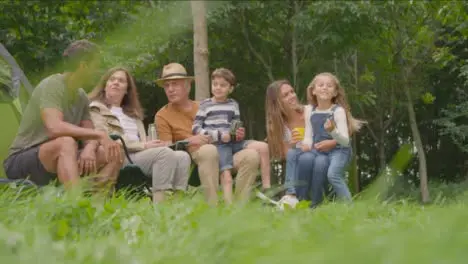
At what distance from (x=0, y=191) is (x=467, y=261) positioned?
2535 millimetres

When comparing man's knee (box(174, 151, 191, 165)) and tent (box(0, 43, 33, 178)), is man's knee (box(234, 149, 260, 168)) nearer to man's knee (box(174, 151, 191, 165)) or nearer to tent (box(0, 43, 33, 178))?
man's knee (box(174, 151, 191, 165))

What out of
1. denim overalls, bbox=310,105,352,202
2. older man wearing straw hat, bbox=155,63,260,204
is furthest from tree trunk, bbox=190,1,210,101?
denim overalls, bbox=310,105,352,202

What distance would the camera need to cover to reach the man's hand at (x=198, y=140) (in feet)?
20.9

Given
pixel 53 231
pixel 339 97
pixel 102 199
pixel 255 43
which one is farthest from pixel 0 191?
pixel 255 43

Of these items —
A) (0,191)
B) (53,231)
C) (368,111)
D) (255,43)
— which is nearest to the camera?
(53,231)

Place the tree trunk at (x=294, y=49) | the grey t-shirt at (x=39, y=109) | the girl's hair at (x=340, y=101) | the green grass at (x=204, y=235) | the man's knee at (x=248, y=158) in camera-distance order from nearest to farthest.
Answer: the green grass at (x=204, y=235) → the grey t-shirt at (x=39, y=109) → the man's knee at (x=248, y=158) → the girl's hair at (x=340, y=101) → the tree trunk at (x=294, y=49)

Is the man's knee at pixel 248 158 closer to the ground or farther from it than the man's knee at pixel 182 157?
closer to the ground

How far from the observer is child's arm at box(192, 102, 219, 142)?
6.42m

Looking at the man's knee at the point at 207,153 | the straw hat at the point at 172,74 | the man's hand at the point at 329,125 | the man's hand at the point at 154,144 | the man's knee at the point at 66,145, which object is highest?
the straw hat at the point at 172,74

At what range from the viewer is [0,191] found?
11.2 ft

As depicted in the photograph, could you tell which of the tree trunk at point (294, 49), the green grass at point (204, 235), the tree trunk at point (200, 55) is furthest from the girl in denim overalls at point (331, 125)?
the tree trunk at point (294, 49)

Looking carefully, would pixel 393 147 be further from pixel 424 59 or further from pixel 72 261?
pixel 72 261

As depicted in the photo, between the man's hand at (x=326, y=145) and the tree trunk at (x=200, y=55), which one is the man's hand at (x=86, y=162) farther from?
the tree trunk at (x=200, y=55)

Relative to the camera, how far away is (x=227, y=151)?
6418mm
